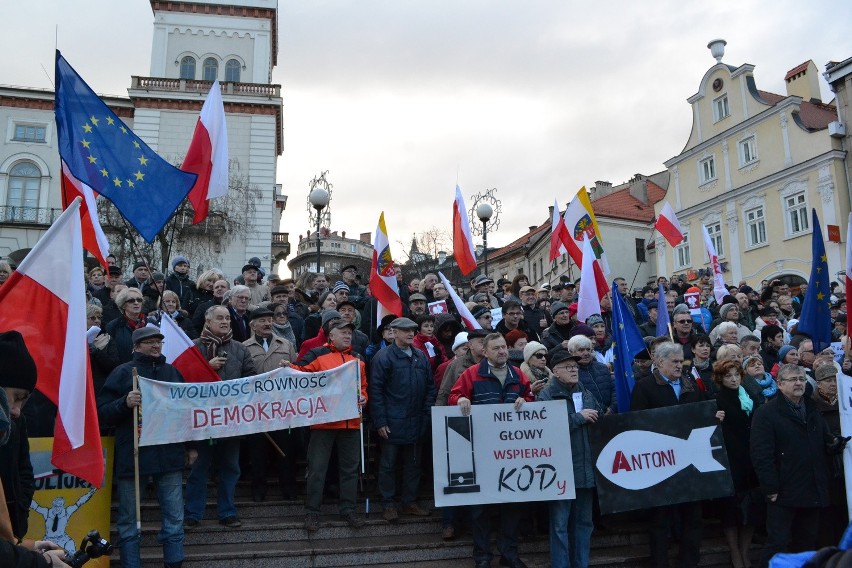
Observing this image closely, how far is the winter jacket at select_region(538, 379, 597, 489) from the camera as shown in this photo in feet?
21.8

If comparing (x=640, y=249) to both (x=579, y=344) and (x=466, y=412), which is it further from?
(x=466, y=412)

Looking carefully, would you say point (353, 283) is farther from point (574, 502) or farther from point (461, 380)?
point (574, 502)

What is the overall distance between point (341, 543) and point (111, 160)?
465 cm

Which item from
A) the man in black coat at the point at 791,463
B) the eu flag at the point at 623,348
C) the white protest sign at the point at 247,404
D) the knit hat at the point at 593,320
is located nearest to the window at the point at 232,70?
the knit hat at the point at 593,320

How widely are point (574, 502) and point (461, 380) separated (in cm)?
166

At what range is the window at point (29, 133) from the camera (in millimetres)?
40719

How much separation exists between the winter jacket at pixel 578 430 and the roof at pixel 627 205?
127ft

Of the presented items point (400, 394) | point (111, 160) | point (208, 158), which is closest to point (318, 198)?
point (208, 158)

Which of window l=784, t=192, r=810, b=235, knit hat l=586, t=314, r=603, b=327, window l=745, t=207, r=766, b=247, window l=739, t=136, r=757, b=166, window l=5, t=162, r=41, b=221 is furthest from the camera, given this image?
window l=5, t=162, r=41, b=221

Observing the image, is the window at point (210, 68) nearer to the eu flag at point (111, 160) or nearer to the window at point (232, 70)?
the window at point (232, 70)

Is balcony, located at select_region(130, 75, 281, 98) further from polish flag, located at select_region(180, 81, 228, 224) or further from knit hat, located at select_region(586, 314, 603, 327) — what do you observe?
knit hat, located at select_region(586, 314, 603, 327)

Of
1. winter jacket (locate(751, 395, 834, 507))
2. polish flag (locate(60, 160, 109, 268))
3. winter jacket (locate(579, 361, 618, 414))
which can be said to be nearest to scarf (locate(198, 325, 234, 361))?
polish flag (locate(60, 160, 109, 268))

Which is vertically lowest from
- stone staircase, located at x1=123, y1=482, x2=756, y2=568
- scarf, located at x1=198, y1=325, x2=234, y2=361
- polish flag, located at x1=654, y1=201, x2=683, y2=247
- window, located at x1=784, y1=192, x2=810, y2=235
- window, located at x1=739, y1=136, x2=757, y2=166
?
stone staircase, located at x1=123, y1=482, x2=756, y2=568

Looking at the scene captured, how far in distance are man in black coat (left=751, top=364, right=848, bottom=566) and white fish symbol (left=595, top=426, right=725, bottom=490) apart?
0.65 m
